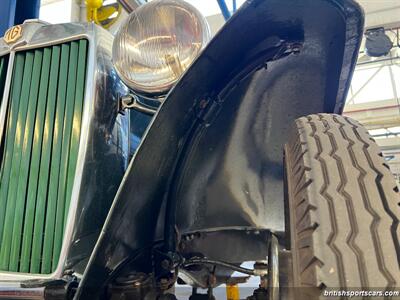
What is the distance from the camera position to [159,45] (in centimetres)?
77

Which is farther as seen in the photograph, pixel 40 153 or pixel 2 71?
pixel 2 71

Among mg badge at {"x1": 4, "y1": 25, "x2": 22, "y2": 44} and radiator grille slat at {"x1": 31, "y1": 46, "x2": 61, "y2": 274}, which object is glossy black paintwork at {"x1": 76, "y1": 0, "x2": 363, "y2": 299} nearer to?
radiator grille slat at {"x1": 31, "y1": 46, "x2": 61, "y2": 274}

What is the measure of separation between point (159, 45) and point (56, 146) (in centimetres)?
38

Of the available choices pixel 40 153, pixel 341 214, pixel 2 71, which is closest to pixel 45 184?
pixel 40 153

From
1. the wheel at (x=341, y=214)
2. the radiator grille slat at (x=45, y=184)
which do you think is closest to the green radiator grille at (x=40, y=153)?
the radiator grille slat at (x=45, y=184)

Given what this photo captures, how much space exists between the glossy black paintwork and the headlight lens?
8cm

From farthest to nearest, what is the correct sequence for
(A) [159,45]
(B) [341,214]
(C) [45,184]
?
(C) [45,184], (A) [159,45], (B) [341,214]

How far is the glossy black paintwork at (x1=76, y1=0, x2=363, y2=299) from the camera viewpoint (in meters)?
0.69

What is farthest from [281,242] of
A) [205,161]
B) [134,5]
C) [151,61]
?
[134,5]

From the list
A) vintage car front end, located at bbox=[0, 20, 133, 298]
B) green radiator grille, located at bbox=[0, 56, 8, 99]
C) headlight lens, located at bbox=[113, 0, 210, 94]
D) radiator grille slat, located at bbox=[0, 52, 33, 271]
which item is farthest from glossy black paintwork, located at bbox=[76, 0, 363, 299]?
green radiator grille, located at bbox=[0, 56, 8, 99]

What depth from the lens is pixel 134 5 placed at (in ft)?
6.20

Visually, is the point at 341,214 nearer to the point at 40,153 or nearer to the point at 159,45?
the point at 159,45

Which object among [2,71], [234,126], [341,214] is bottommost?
[341,214]

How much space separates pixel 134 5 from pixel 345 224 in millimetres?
1698
